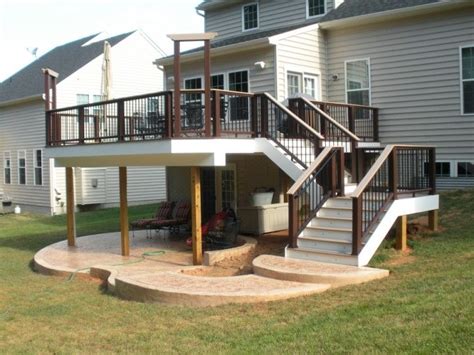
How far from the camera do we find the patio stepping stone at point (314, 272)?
7.93 meters

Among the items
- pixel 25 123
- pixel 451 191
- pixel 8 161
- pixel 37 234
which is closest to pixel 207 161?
pixel 451 191

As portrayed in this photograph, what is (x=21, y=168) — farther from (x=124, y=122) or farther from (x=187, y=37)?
(x=187, y=37)

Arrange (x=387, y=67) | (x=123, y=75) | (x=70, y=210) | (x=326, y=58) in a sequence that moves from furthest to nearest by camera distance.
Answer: (x=123, y=75), (x=326, y=58), (x=387, y=67), (x=70, y=210)

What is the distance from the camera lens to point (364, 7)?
1523cm

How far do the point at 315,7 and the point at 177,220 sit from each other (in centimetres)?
785

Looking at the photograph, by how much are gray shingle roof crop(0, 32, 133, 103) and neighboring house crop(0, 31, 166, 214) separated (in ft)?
0.22

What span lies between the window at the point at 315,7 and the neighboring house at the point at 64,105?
1039 cm

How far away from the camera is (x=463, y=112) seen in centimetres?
1324

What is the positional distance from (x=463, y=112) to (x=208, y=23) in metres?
9.86

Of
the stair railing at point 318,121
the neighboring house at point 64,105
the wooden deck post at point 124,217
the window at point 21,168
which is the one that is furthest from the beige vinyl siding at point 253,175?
the window at point 21,168

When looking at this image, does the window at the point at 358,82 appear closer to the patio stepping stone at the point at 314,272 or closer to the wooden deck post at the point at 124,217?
the wooden deck post at the point at 124,217

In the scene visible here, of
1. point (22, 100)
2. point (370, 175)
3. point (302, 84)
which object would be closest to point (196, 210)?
point (370, 175)

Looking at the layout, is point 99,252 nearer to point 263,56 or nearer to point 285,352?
point 263,56

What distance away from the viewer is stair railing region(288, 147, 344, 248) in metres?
9.49
